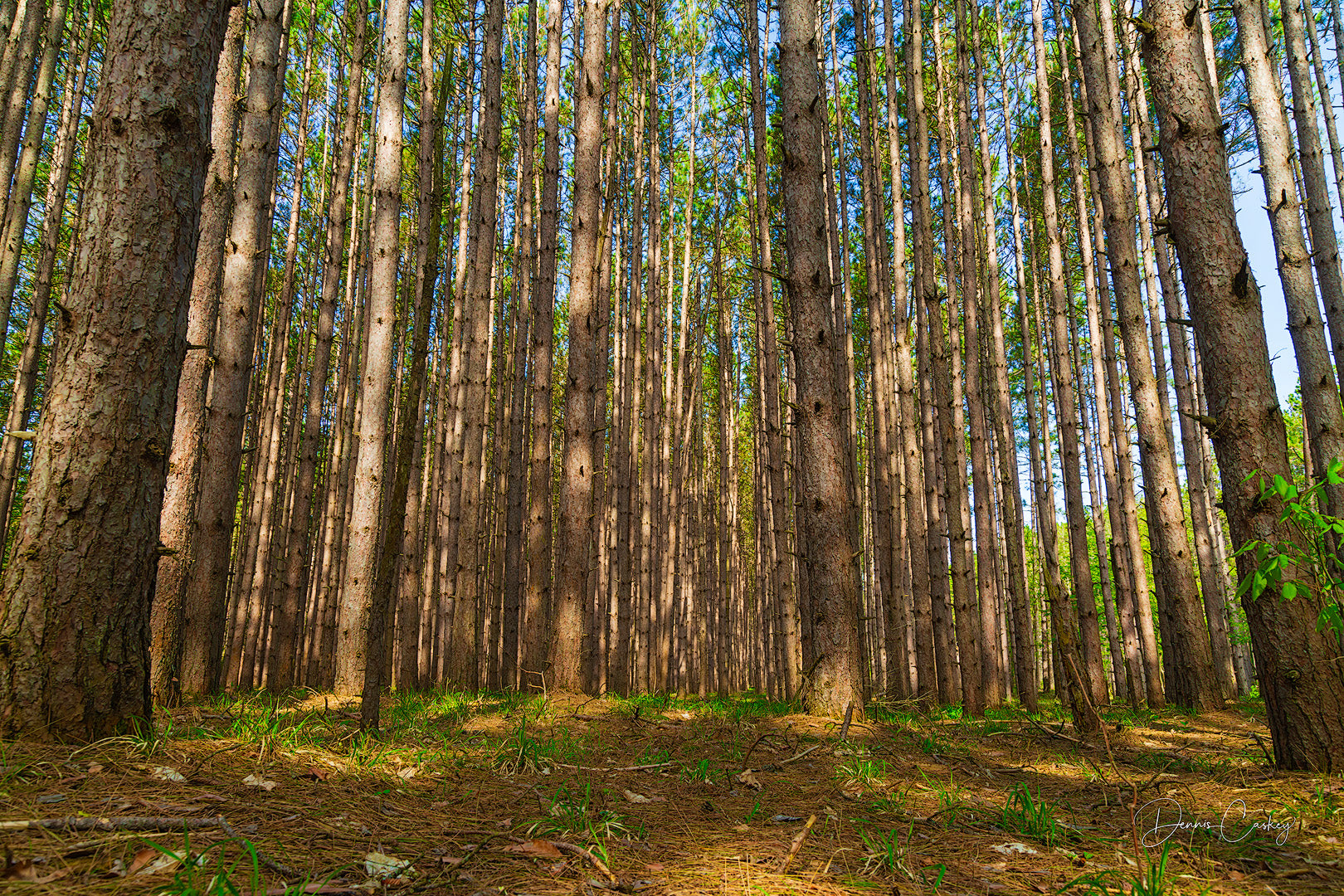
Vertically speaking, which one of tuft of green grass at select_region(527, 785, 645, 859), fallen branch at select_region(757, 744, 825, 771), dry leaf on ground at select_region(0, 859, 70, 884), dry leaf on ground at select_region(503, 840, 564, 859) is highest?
dry leaf on ground at select_region(0, 859, 70, 884)

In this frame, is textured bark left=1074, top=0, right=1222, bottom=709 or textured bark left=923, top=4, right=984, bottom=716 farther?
textured bark left=923, top=4, right=984, bottom=716

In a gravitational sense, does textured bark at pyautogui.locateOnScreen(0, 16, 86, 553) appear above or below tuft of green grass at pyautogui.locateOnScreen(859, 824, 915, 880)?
above

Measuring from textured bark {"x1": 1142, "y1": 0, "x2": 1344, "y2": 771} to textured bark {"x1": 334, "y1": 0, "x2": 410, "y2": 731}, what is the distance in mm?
5360

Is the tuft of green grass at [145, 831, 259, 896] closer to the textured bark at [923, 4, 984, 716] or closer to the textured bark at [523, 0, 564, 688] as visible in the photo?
the textured bark at [523, 0, 564, 688]

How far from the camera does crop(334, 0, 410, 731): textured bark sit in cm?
558

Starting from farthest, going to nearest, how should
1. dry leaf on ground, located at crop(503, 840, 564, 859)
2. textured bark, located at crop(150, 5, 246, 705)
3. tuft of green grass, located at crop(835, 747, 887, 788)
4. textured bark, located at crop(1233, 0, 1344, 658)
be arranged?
textured bark, located at crop(1233, 0, 1344, 658) → textured bark, located at crop(150, 5, 246, 705) → tuft of green grass, located at crop(835, 747, 887, 788) → dry leaf on ground, located at crop(503, 840, 564, 859)

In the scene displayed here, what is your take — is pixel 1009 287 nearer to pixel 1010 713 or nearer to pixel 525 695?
pixel 1010 713

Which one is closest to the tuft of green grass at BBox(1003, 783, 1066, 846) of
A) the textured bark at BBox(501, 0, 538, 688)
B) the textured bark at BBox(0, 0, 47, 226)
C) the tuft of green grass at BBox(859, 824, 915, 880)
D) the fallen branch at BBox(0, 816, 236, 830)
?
the tuft of green grass at BBox(859, 824, 915, 880)

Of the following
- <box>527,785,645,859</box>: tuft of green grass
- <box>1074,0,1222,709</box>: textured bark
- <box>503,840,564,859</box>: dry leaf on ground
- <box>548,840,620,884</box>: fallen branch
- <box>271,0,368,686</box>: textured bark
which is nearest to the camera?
<box>548,840,620,884</box>: fallen branch

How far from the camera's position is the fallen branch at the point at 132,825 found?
63.6 inches

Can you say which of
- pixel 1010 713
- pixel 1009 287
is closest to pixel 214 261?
pixel 1010 713

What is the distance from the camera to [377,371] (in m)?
5.86

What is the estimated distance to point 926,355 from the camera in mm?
9438

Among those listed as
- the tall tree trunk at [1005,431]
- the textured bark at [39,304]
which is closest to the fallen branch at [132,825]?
the tall tree trunk at [1005,431]
